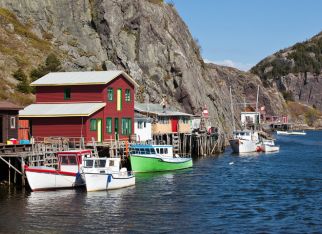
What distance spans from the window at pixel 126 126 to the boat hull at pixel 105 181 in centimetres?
1868

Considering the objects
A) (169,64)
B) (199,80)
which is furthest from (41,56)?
(199,80)

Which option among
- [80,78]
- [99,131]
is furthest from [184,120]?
[99,131]

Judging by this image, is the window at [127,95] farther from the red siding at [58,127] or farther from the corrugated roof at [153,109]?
the corrugated roof at [153,109]

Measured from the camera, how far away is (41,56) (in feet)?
354

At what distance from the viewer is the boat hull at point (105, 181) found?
2014 inches

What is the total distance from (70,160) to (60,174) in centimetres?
213

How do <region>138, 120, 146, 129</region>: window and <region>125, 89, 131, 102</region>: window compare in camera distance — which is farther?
<region>138, 120, 146, 129</region>: window

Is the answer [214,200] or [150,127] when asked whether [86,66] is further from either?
[214,200]

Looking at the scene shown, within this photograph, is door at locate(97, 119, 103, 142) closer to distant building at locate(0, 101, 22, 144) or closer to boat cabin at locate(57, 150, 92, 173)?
distant building at locate(0, 101, 22, 144)

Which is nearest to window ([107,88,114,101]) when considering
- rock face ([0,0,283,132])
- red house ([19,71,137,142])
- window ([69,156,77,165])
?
red house ([19,71,137,142])

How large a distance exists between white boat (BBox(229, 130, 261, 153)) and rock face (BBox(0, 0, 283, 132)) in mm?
16095

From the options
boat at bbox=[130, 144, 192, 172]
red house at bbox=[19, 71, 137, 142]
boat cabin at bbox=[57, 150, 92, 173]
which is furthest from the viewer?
red house at bbox=[19, 71, 137, 142]

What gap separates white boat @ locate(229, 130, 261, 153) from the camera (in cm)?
10625

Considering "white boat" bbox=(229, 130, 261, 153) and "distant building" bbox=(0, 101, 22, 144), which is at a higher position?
"distant building" bbox=(0, 101, 22, 144)
